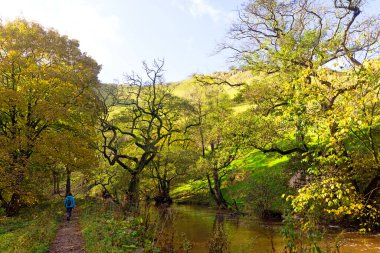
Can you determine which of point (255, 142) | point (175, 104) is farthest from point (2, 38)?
point (255, 142)

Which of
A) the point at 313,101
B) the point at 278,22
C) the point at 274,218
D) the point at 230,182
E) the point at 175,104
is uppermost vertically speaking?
the point at 278,22

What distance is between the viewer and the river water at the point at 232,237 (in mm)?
12914

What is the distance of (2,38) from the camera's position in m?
25.8

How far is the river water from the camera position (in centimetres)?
1291

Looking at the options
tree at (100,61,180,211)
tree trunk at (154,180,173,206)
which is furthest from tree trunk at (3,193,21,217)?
tree trunk at (154,180,173,206)

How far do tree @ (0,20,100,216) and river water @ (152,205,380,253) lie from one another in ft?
35.6

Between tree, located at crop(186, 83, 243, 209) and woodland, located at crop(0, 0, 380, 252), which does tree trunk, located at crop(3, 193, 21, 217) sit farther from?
tree, located at crop(186, 83, 243, 209)

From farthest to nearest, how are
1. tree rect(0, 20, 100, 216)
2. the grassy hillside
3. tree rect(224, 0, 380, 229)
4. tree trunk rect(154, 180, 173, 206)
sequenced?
tree trunk rect(154, 180, 173, 206) → the grassy hillside → tree rect(0, 20, 100, 216) → tree rect(224, 0, 380, 229)

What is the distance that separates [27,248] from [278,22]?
72.5 ft

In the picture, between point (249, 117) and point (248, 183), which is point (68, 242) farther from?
point (248, 183)

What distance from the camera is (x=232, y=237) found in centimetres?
1919

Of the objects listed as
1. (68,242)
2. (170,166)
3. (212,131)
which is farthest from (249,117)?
(170,166)

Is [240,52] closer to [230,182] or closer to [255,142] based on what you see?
[255,142]

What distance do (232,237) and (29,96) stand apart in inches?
728
